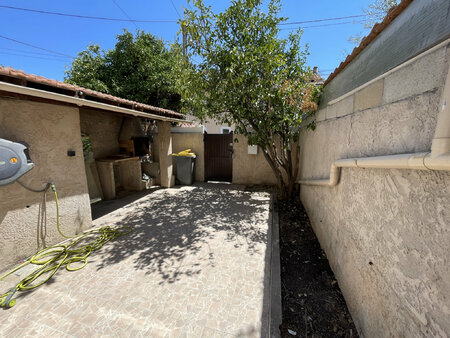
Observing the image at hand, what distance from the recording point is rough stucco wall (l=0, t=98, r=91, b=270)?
10.3ft

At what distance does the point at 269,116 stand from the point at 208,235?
344 cm

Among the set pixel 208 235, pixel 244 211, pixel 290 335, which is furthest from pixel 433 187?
pixel 244 211

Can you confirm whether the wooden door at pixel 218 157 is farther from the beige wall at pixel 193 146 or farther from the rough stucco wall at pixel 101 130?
the rough stucco wall at pixel 101 130

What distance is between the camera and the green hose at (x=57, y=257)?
278cm

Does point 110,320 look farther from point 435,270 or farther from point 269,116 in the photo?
point 269,116

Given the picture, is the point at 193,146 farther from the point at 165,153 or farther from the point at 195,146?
the point at 165,153

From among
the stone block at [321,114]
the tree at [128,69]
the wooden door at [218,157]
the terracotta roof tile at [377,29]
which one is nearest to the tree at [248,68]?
the stone block at [321,114]

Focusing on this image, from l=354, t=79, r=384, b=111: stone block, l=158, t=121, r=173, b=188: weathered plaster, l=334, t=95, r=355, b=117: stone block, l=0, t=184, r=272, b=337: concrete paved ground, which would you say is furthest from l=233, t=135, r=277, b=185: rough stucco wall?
l=354, t=79, r=384, b=111: stone block

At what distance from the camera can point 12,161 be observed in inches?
116

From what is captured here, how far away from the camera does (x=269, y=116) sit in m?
5.07

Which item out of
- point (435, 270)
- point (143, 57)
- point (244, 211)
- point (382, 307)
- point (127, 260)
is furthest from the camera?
point (143, 57)

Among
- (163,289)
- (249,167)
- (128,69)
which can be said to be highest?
(128,69)

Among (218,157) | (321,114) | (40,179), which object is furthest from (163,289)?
(218,157)

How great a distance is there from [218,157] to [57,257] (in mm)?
6609
